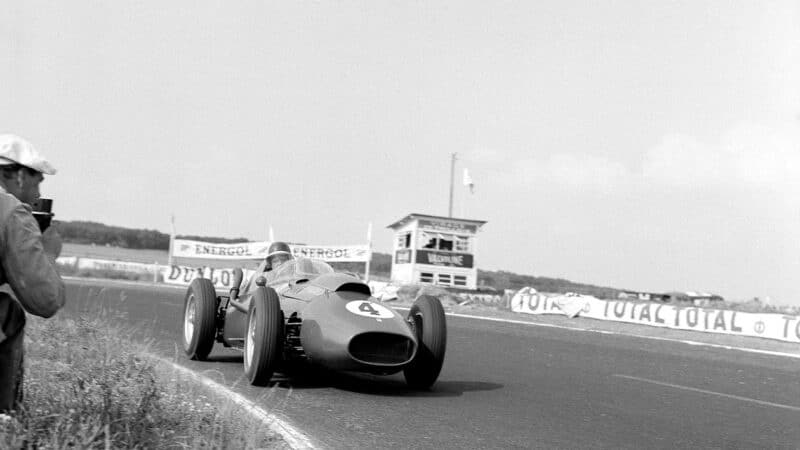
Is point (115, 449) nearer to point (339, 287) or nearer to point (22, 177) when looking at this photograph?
point (22, 177)

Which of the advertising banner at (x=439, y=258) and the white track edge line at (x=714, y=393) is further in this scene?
the advertising banner at (x=439, y=258)

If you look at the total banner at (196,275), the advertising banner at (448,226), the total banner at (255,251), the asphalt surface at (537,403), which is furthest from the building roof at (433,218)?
the asphalt surface at (537,403)

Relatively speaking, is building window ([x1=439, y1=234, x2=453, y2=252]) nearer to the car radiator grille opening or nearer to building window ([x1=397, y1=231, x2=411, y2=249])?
building window ([x1=397, y1=231, x2=411, y2=249])

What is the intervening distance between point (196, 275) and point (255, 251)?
2940mm

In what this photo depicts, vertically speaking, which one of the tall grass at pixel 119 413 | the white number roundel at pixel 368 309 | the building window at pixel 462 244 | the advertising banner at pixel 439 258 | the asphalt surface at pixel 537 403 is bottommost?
the asphalt surface at pixel 537 403

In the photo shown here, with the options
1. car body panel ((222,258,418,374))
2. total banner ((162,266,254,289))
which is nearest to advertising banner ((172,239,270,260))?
total banner ((162,266,254,289))

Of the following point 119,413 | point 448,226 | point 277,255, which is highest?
point 448,226

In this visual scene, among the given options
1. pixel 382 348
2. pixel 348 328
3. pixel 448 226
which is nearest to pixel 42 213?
pixel 348 328

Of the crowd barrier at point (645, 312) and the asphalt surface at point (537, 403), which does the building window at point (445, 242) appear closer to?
the crowd barrier at point (645, 312)

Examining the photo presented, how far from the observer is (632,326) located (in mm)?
25484

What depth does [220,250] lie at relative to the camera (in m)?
42.4

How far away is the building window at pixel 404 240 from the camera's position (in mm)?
45656

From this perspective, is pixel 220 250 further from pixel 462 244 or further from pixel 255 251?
pixel 462 244

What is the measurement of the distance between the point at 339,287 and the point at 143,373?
2882 mm
